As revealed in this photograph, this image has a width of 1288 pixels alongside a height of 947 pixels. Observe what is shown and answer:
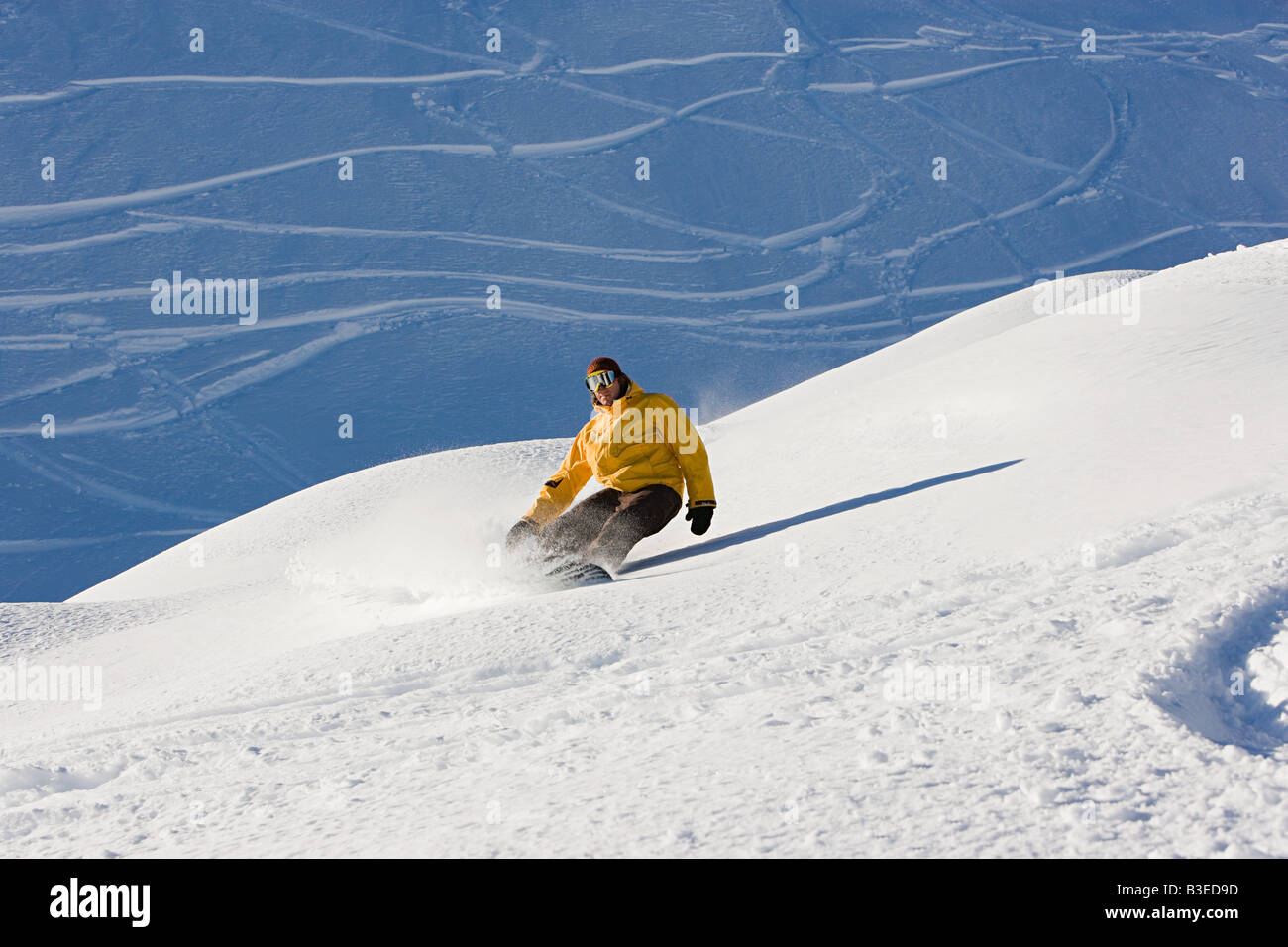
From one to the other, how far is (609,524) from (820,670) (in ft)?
7.52

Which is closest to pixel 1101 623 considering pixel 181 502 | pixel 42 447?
pixel 181 502

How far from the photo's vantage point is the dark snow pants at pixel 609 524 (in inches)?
196

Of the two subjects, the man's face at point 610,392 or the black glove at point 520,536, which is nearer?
the black glove at point 520,536

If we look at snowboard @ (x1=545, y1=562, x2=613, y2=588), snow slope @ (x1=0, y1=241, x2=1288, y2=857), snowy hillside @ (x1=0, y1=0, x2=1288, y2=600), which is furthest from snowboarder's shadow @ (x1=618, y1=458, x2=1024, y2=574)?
snowy hillside @ (x1=0, y1=0, x2=1288, y2=600)

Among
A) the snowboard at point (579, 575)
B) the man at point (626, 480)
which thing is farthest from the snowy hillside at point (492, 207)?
the snowboard at point (579, 575)

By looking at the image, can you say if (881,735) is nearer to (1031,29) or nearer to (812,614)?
(812,614)

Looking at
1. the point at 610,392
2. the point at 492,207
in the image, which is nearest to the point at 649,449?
the point at 610,392

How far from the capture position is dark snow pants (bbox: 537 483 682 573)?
4.98 m

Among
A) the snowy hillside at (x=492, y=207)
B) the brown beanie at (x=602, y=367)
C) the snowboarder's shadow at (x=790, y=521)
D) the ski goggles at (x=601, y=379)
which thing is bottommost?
the snowboarder's shadow at (x=790, y=521)

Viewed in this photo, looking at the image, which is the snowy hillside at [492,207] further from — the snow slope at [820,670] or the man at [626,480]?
the man at [626,480]

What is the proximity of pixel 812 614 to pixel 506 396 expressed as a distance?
455 inches

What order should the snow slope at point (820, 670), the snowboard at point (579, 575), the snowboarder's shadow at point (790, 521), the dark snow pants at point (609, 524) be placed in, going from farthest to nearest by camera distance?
the dark snow pants at point (609, 524)
the snowboarder's shadow at point (790, 521)
the snowboard at point (579, 575)
the snow slope at point (820, 670)

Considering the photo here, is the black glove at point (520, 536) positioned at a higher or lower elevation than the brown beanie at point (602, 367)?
lower

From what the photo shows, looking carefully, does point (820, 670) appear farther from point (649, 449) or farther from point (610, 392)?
point (610, 392)
